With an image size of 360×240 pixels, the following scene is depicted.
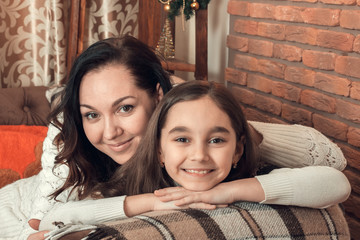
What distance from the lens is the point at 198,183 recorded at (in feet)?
4.06

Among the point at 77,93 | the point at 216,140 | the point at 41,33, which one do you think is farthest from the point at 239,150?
the point at 41,33

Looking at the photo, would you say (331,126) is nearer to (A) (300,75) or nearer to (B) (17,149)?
(A) (300,75)

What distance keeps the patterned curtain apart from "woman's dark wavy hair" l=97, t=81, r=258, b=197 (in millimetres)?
1662

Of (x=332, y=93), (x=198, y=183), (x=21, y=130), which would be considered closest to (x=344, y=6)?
(x=332, y=93)

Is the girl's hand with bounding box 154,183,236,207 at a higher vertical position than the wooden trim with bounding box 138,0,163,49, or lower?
lower

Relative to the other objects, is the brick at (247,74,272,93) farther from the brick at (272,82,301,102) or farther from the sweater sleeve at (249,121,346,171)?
the sweater sleeve at (249,121,346,171)

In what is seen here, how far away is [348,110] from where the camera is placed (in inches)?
86.7

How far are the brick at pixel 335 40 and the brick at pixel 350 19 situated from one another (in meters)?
0.04

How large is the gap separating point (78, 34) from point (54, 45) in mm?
161

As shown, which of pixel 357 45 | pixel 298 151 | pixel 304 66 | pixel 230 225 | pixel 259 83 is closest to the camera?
pixel 230 225

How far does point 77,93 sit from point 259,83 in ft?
4.80

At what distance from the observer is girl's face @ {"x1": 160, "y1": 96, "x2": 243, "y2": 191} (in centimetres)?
124

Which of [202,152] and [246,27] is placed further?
[246,27]

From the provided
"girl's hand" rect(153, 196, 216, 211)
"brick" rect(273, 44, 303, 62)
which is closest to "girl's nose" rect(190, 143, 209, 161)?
"girl's hand" rect(153, 196, 216, 211)
